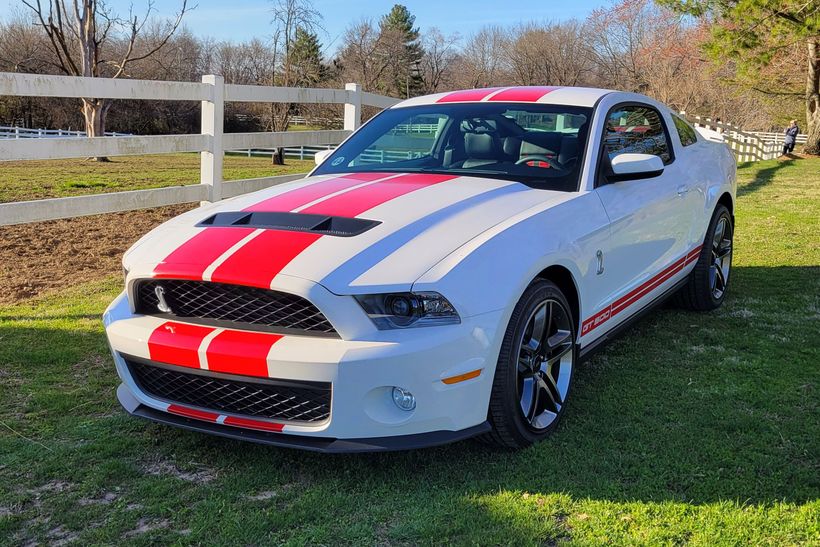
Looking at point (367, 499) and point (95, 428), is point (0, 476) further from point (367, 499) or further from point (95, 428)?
point (367, 499)

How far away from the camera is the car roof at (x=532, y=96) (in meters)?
4.45

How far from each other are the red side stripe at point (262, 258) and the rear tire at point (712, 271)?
131 inches

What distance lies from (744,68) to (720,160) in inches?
662

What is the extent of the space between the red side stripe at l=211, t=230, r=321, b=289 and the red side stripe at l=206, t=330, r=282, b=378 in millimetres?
199

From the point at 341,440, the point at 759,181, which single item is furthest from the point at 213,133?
the point at 759,181

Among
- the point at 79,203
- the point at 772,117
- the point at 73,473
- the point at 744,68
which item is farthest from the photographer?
the point at 772,117

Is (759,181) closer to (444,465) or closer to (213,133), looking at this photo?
(213,133)

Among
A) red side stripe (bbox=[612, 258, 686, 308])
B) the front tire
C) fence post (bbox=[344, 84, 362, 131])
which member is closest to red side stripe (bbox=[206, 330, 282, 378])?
the front tire

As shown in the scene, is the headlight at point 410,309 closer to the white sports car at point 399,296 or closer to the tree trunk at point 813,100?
the white sports car at point 399,296

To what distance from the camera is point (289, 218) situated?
11.0ft

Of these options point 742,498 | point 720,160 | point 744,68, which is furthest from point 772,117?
point 742,498

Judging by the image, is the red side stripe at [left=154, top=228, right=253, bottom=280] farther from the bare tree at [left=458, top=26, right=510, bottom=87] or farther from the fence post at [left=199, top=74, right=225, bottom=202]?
the bare tree at [left=458, top=26, right=510, bottom=87]

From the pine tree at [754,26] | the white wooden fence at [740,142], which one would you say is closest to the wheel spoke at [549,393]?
the pine tree at [754,26]

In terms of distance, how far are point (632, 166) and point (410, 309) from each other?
5.75 ft
